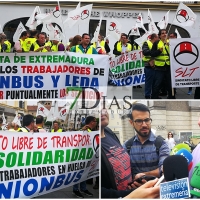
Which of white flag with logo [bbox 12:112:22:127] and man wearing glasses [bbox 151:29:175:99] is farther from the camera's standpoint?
man wearing glasses [bbox 151:29:175:99]

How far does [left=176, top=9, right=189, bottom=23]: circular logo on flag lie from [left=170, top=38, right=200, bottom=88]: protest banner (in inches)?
50.6

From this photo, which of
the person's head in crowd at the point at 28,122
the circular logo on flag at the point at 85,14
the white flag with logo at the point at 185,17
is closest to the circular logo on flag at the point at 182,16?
the white flag with logo at the point at 185,17

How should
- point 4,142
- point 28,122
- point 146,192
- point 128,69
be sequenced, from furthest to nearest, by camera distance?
point 128,69 < point 28,122 < point 4,142 < point 146,192

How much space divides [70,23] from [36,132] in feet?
17.9

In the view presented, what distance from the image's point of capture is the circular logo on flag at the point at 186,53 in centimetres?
1001

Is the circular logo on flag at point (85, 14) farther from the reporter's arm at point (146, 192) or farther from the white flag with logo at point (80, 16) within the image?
the reporter's arm at point (146, 192)

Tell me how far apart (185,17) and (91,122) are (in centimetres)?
635

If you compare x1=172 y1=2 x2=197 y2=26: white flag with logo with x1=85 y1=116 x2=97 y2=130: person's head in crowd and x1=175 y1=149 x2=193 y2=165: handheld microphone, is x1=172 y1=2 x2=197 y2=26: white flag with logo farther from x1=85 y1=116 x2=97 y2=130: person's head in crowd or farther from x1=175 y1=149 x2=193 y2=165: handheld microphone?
x1=175 y1=149 x2=193 y2=165: handheld microphone

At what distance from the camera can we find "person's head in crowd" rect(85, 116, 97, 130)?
5.67 metres

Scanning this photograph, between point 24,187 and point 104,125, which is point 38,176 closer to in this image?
point 24,187

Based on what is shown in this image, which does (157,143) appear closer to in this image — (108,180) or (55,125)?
(108,180)

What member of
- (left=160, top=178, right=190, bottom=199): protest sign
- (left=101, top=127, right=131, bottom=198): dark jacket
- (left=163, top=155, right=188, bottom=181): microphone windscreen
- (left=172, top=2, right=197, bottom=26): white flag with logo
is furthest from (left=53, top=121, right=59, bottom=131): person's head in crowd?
(left=172, top=2, right=197, bottom=26): white flag with logo

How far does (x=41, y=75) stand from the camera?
8.65 meters

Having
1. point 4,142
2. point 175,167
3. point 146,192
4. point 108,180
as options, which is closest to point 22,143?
point 4,142
